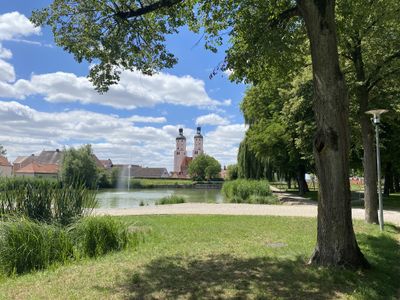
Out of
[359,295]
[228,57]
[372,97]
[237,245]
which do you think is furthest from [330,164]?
[372,97]

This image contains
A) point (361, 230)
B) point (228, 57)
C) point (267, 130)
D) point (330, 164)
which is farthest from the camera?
point (267, 130)

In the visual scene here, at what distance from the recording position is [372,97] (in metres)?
15.6

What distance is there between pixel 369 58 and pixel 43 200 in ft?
33.8

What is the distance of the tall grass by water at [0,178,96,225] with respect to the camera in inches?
401

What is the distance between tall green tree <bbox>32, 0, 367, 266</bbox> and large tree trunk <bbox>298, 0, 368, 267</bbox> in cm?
1

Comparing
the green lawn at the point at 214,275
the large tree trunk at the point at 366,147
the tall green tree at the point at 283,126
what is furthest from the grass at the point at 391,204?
the green lawn at the point at 214,275

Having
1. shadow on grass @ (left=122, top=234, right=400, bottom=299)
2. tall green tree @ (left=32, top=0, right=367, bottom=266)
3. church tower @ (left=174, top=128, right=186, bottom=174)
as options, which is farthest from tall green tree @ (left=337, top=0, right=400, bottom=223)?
church tower @ (left=174, top=128, right=186, bottom=174)

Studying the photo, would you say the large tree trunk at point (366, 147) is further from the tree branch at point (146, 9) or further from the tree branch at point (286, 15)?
the tree branch at point (146, 9)

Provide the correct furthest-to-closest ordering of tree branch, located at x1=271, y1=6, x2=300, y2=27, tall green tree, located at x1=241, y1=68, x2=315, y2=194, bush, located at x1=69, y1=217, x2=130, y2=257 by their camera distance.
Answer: tall green tree, located at x1=241, y1=68, x2=315, y2=194 < bush, located at x1=69, y1=217, x2=130, y2=257 < tree branch, located at x1=271, y1=6, x2=300, y2=27

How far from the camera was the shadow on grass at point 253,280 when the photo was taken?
563cm

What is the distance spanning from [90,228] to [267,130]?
22.8m

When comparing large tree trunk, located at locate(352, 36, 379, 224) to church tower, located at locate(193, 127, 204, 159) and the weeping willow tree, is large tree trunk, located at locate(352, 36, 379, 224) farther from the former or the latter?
church tower, located at locate(193, 127, 204, 159)

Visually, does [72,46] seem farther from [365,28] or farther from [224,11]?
[365,28]

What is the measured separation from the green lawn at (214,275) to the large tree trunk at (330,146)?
413 millimetres
